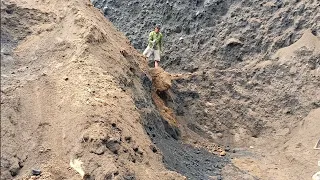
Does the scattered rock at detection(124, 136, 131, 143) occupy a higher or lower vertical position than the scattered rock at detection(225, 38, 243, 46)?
lower

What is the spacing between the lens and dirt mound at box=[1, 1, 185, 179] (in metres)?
6.53

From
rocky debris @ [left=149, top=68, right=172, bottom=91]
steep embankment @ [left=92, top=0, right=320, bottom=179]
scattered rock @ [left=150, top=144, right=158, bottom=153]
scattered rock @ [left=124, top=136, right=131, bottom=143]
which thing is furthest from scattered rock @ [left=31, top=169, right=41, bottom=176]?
rocky debris @ [left=149, top=68, right=172, bottom=91]

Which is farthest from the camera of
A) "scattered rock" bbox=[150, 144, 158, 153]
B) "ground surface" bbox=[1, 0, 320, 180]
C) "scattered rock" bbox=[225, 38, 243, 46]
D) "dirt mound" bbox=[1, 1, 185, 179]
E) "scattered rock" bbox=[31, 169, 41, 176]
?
"scattered rock" bbox=[225, 38, 243, 46]

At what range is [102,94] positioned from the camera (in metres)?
7.57

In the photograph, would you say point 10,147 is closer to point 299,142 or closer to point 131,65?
point 131,65

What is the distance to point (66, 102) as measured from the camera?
731 cm

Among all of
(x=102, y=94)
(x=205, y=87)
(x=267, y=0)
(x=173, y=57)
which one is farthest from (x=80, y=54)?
(x=267, y=0)

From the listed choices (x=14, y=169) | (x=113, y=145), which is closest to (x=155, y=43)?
(x=113, y=145)

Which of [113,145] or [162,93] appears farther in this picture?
[162,93]

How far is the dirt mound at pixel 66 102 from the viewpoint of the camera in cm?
653

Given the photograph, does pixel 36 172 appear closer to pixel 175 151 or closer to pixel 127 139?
A: pixel 127 139

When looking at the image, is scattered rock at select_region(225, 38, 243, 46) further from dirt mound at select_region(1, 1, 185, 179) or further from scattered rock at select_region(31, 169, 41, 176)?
scattered rock at select_region(31, 169, 41, 176)

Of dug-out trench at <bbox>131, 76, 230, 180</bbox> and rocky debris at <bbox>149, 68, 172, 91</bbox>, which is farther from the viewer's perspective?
rocky debris at <bbox>149, 68, 172, 91</bbox>

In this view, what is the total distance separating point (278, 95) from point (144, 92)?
15.0ft
